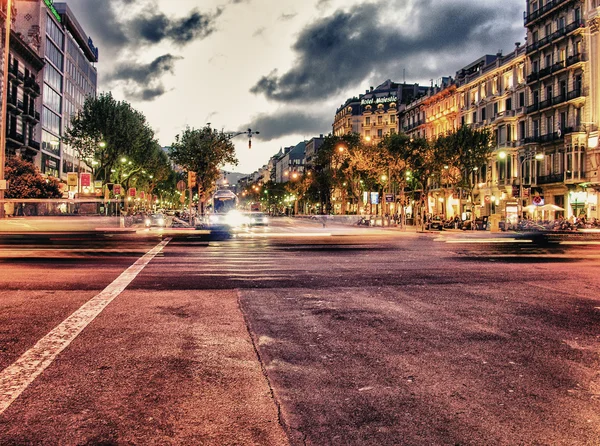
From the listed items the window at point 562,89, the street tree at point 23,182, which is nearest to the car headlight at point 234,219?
the street tree at point 23,182

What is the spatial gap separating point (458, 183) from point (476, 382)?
174 feet

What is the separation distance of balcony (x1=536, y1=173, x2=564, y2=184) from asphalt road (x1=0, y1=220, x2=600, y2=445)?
158 ft

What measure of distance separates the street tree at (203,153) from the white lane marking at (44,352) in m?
52.9

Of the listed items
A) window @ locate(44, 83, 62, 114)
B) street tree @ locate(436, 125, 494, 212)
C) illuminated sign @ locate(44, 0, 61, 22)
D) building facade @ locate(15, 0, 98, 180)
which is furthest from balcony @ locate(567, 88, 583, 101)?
illuminated sign @ locate(44, 0, 61, 22)

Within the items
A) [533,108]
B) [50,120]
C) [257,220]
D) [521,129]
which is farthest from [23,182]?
[521,129]

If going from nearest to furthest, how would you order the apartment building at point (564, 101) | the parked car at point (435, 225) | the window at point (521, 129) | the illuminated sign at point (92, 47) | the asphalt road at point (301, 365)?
1. the asphalt road at point (301, 365)
2. the parked car at point (435, 225)
3. the apartment building at point (564, 101)
4. the window at point (521, 129)
5. the illuminated sign at point (92, 47)

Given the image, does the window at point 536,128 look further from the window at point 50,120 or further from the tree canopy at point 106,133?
the window at point 50,120

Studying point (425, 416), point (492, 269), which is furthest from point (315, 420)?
point (492, 269)

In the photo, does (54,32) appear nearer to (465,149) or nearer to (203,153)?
(203,153)

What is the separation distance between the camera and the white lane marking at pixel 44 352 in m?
3.63

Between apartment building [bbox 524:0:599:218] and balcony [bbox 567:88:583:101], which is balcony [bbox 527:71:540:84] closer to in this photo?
apartment building [bbox 524:0:599:218]

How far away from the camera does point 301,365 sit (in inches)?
171

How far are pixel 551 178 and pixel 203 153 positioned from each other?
3832 cm

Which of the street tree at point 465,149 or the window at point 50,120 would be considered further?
the window at point 50,120
